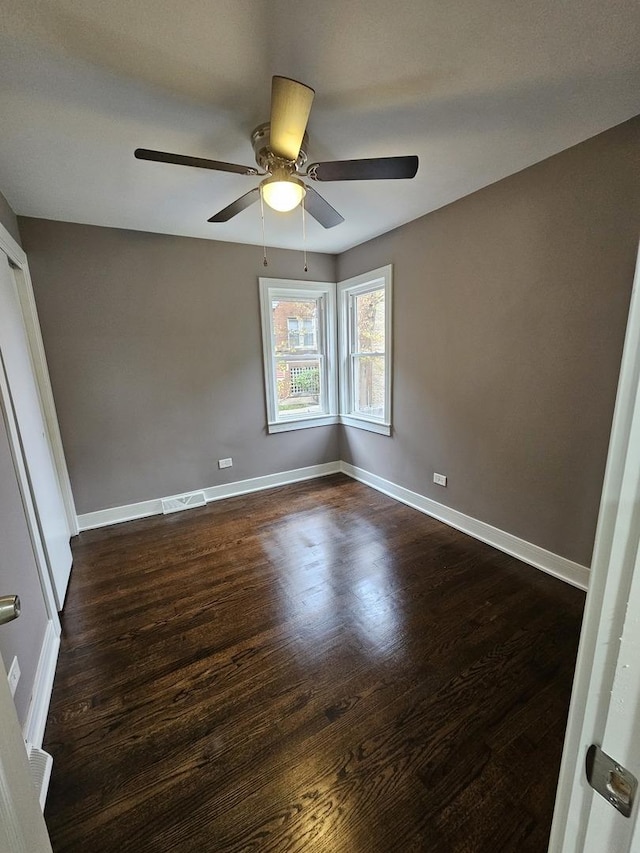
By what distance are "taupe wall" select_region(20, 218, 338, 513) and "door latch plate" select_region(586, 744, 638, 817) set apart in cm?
341

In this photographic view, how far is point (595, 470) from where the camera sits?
6.55ft

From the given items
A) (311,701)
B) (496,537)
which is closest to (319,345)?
(496,537)

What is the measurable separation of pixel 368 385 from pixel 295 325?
41.2 inches

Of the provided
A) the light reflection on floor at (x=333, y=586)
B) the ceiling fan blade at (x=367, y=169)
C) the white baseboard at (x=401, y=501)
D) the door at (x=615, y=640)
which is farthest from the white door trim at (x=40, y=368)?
the door at (x=615, y=640)

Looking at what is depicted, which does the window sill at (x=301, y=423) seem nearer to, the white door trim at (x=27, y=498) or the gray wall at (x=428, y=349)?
the gray wall at (x=428, y=349)

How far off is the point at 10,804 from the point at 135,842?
0.82 m

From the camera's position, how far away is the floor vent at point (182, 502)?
3375 mm

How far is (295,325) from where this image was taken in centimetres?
388

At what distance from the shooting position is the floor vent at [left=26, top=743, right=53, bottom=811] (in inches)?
45.9

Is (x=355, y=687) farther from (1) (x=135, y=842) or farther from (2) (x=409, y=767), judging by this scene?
(1) (x=135, y=842)

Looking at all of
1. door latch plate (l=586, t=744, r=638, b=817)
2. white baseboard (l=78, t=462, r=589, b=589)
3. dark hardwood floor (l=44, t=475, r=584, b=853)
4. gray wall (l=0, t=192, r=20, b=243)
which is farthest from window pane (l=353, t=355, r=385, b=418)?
door latch plate (l=586, t=744, r=638, b=817)

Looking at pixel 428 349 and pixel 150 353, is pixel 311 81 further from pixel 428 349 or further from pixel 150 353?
pixel 150 353

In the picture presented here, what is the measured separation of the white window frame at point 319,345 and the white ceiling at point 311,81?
1.42 m

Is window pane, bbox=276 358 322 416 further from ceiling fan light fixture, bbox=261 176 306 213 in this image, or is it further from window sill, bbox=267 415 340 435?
ceiling fan light fixture, bbox=261 176 306 213
